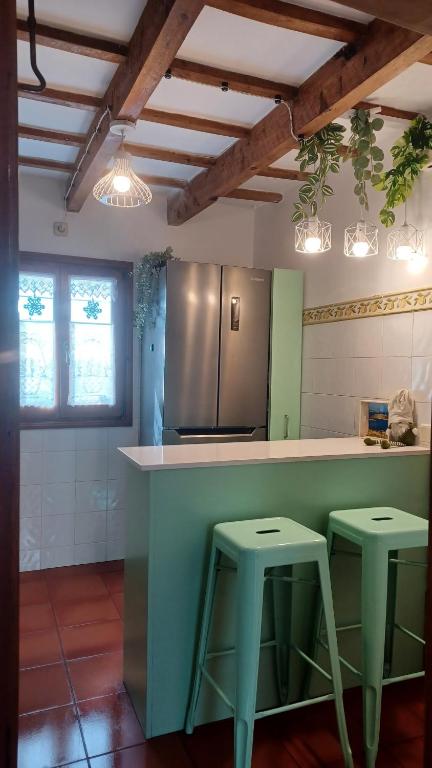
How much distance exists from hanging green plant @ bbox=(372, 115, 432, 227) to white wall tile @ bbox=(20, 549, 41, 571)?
2.88m

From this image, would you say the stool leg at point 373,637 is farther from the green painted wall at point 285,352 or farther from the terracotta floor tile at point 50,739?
the green painted wall at point 285,352

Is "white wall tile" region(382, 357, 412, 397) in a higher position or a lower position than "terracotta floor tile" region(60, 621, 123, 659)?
higher

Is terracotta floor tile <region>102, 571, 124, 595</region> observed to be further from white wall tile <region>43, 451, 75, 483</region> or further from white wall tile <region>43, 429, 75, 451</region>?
white wall tile <region>43, 429, 75, 451</region>

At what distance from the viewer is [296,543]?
1.66 metres

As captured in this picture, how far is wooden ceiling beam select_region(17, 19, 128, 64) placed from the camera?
1.76 m

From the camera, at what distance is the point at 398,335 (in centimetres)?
254

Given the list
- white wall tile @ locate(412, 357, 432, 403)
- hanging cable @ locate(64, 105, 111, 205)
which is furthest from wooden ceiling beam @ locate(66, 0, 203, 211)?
white wall tile @ locate(412, 357, 432, 403)

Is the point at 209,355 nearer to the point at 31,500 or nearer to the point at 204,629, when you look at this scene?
the point at 31,500

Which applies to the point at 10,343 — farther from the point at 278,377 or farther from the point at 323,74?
the point at 278,377

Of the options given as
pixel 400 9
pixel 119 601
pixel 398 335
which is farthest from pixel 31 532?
pixel 400 9

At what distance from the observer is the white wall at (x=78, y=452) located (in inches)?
132

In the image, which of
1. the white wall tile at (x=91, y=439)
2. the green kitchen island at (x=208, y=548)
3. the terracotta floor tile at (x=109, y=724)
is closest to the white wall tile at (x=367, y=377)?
the green kitchen island at (x=208, y=548)

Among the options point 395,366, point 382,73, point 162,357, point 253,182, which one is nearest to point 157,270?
point 162,357

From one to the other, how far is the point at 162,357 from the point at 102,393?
708 mm
